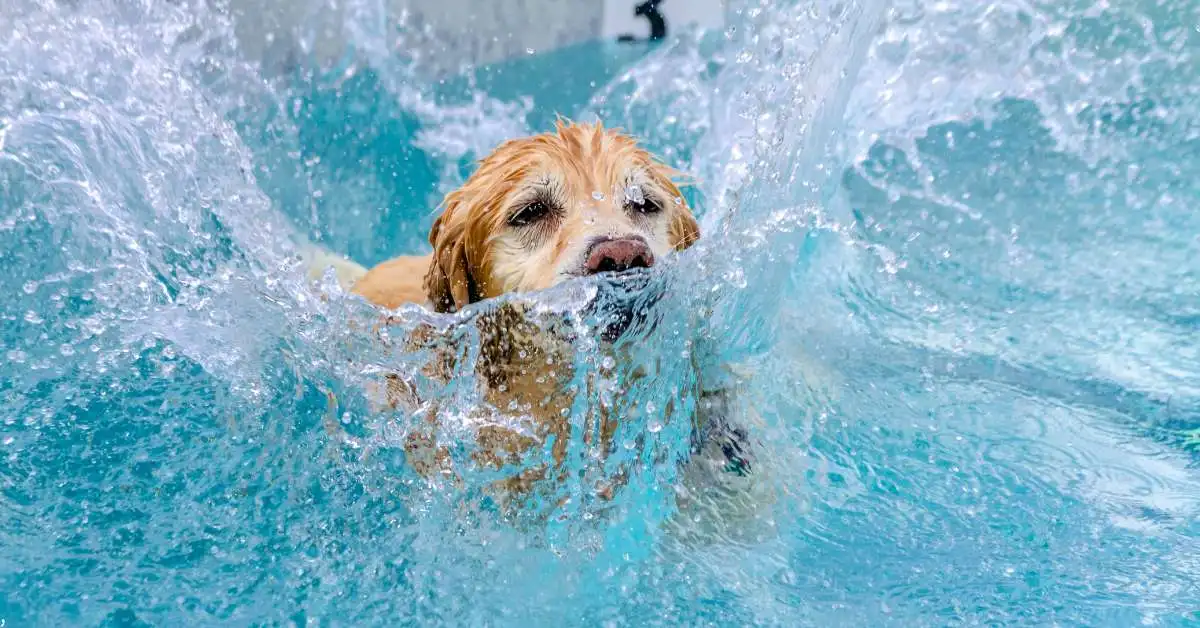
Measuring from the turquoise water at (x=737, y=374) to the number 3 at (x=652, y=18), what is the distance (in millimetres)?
3581

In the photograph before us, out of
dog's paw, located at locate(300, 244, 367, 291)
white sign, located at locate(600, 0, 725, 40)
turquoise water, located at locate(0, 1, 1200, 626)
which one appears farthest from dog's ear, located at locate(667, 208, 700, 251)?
white sign, located at locate(600, 0, 725, 40)

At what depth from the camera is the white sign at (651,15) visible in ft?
28.9

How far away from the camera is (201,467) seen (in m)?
3.23

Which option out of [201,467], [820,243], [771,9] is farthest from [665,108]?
[201,467]

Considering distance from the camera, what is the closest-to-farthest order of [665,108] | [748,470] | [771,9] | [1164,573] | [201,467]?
[1164,573] → [201,467] → [748,470] → [771,9] → [665,108]

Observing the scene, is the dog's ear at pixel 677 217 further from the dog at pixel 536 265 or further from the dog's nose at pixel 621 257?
the dog's nose at pixel 621 257

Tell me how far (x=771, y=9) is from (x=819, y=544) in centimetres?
337

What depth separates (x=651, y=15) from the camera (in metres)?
8.92

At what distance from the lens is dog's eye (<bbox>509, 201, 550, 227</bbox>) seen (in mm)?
3291

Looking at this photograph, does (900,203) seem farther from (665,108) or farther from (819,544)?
(819,544)

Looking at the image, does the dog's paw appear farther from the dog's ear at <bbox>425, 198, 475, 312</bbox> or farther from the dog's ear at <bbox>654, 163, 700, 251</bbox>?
the dog's ear at <bbox>654, 163, 700, 251</bbox>

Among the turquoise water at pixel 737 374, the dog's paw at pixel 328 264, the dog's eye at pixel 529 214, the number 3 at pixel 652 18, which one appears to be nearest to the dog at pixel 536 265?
the dog's eye at pixel 529 214

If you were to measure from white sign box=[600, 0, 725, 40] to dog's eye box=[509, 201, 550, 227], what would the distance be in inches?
233

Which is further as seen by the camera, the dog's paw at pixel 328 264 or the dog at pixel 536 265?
the dog's paw at pixel 328 264
